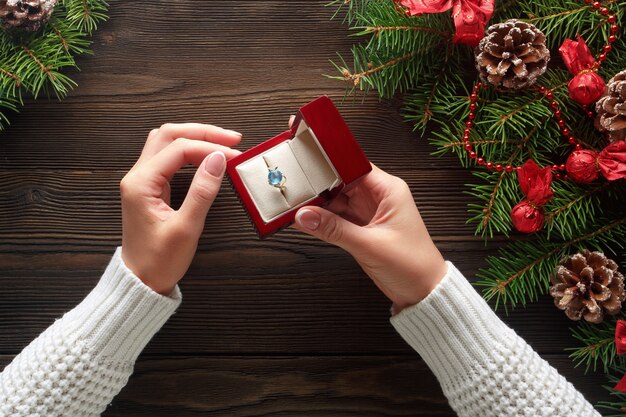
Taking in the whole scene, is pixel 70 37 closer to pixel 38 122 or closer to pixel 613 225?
pixel 38 122

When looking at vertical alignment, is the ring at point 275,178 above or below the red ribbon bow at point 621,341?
above

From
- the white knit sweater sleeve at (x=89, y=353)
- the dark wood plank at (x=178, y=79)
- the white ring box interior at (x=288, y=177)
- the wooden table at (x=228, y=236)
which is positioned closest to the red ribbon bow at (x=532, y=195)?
the wooden table at (x=228, y=236)

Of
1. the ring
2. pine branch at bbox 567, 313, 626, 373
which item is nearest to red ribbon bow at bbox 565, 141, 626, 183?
pine branch at bbox 567, 313, 626, 373

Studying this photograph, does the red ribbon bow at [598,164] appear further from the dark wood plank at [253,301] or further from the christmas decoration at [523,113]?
the dark wood plank at [253,301]

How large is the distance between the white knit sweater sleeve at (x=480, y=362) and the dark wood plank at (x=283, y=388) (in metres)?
0.11

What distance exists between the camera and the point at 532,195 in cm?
80

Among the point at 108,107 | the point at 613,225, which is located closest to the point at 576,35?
the point at 613,225

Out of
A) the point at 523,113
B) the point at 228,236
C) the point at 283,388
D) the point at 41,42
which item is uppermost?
the point at 41,42

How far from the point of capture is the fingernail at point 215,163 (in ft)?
2.36

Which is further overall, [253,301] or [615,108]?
[253,301]

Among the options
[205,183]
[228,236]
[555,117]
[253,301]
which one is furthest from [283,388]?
[555,117]

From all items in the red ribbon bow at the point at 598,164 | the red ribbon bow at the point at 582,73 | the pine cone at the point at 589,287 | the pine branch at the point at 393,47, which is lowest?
the pine cone at the point at 589,287

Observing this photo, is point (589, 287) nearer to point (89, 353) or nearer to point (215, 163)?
point (215, 163)

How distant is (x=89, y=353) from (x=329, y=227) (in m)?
0.38
